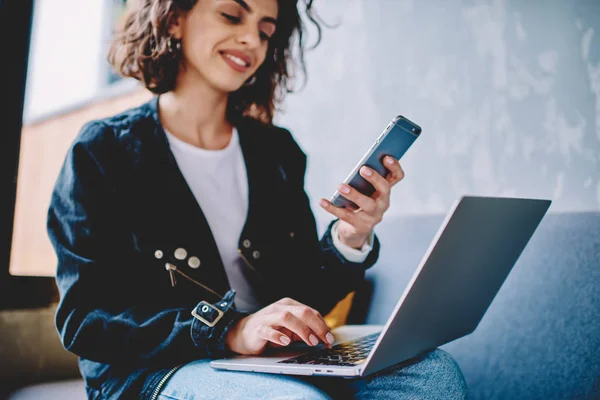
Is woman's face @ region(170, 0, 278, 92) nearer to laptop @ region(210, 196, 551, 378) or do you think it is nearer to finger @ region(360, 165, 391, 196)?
finger @ region(360, 165, 391, 196)

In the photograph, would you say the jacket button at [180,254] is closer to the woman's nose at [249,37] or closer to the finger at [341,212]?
the finger at [341,212]

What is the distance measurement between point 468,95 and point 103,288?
2.87 ft

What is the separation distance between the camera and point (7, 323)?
4.04ft

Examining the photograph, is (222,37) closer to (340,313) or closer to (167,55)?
(167,55)

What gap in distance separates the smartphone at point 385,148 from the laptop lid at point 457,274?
0.18 meters

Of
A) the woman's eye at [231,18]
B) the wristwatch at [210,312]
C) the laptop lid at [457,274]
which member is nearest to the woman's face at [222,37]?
the woman's eye at [231,18]

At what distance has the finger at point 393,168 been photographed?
0.79 metres

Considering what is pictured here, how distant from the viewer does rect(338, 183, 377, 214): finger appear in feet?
2.68

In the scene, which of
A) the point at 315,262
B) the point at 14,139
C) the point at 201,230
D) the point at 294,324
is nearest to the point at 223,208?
the point at 201,230

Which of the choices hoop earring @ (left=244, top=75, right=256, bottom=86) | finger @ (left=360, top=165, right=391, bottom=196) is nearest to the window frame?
hoop earring @ (left=244, top=75, right=256, bottom=86)

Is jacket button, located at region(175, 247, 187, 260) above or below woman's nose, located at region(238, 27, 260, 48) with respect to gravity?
below

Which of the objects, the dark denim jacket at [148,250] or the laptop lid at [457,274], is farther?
the dark denim jacket at [148,250]

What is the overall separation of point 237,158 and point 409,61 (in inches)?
20.3

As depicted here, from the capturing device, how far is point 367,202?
86 cm
